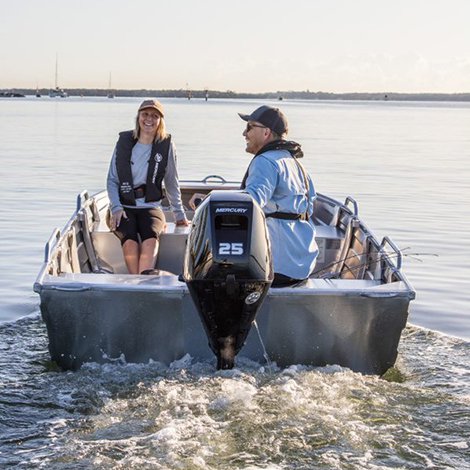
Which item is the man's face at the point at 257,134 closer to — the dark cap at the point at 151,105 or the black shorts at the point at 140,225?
the dark cap at the point at 151,105

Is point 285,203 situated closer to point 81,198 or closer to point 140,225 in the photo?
point 140,225

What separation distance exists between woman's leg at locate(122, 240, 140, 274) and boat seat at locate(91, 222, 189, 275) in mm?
605

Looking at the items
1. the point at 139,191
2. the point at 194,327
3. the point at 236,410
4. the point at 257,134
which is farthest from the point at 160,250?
the point at 236,410

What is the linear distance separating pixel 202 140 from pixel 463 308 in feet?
95.6

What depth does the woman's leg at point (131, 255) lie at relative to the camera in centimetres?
744

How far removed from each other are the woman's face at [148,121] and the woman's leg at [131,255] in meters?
0.95

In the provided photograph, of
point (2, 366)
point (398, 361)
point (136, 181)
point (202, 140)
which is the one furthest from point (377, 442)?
point (202, 140)

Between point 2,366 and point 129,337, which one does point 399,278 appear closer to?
point 129,337

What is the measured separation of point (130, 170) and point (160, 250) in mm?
916

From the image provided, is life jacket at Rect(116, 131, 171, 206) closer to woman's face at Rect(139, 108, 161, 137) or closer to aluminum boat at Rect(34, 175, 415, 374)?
woman's face at Rect(139, 108, 161, 137)

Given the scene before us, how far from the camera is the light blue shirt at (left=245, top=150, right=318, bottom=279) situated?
592cm

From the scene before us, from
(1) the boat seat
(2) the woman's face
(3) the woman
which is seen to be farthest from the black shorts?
(2) the woman's face

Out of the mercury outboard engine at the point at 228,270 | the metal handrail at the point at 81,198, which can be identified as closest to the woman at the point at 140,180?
the metal handrail at the point at 81,198

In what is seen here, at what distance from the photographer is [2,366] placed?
6555 millimetres
